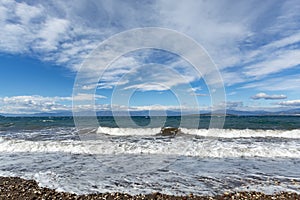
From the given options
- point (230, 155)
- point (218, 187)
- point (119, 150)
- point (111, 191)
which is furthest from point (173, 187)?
point (119, 150)

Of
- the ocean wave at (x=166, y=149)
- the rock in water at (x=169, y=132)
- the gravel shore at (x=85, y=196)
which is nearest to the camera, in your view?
the gravel shore at (x=85, y=196)

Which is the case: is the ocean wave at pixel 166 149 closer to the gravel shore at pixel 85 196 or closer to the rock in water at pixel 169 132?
the gravel shore at pixel 85 196

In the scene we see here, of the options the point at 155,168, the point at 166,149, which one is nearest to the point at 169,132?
the point at 166,149

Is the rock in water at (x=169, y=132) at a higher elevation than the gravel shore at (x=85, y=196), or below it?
higher

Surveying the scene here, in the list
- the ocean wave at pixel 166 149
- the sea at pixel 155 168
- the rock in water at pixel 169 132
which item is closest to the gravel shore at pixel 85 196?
the sea at pixel 155 168

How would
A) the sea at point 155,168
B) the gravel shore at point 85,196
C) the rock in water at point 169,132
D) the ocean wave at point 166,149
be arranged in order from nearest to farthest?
1. the gravel shore at point 85,196
2. the sea at point 155,168
3. the ocean wave at point 166,149
4. the rock in water at point 169,132

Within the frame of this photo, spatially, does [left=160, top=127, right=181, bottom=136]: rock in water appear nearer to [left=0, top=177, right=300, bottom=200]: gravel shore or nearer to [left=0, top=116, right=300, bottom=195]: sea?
[left=0, top=116, right=300, bottom=195]: sea

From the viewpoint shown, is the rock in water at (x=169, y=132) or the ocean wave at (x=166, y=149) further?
the rock in water at (x=169, y=132)

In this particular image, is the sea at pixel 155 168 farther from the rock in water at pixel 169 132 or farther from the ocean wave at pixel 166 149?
the rock in water at pixel 169 132

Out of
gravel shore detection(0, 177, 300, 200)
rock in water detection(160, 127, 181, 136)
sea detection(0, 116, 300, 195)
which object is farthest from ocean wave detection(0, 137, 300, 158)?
rock in water detection(160, 127, 181, 136)

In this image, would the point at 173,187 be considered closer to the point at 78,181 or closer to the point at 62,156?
the point at 78,181

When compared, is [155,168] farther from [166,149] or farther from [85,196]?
[166,149]

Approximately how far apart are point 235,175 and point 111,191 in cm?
456

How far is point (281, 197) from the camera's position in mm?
6020
